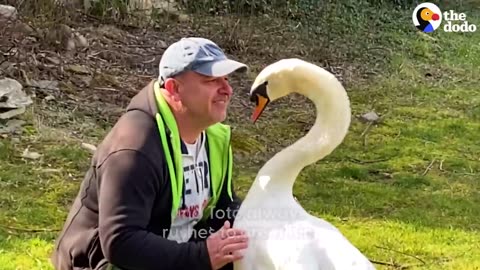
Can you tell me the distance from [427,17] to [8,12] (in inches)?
238

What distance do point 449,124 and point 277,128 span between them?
51.3 inches

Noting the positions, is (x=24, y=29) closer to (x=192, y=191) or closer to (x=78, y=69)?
(x=78, y=69)

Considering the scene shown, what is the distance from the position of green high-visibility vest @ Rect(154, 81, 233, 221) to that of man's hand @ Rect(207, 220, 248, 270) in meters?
0.17

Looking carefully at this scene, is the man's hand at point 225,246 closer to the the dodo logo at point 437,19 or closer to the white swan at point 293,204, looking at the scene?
the white swan at point 293,204

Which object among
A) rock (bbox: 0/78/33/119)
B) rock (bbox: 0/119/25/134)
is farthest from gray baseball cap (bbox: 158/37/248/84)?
rock (bbox: 0/78/33/119)

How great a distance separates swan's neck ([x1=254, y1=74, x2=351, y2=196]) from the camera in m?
2.59

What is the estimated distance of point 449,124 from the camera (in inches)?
255

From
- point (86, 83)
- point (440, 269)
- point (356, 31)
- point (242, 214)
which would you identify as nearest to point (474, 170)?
point (440, 269)

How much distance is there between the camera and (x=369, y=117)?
651 cm

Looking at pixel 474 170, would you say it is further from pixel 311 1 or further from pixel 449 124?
pixel 311 1

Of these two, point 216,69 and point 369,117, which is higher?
point 216,69

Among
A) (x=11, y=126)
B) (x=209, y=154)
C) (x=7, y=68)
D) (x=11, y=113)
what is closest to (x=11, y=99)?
(x=11, y=113)

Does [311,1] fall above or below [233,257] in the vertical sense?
below

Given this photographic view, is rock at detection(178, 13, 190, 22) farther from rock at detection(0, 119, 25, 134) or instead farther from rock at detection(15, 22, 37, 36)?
rock at detection(0, 119, 25, 134)
